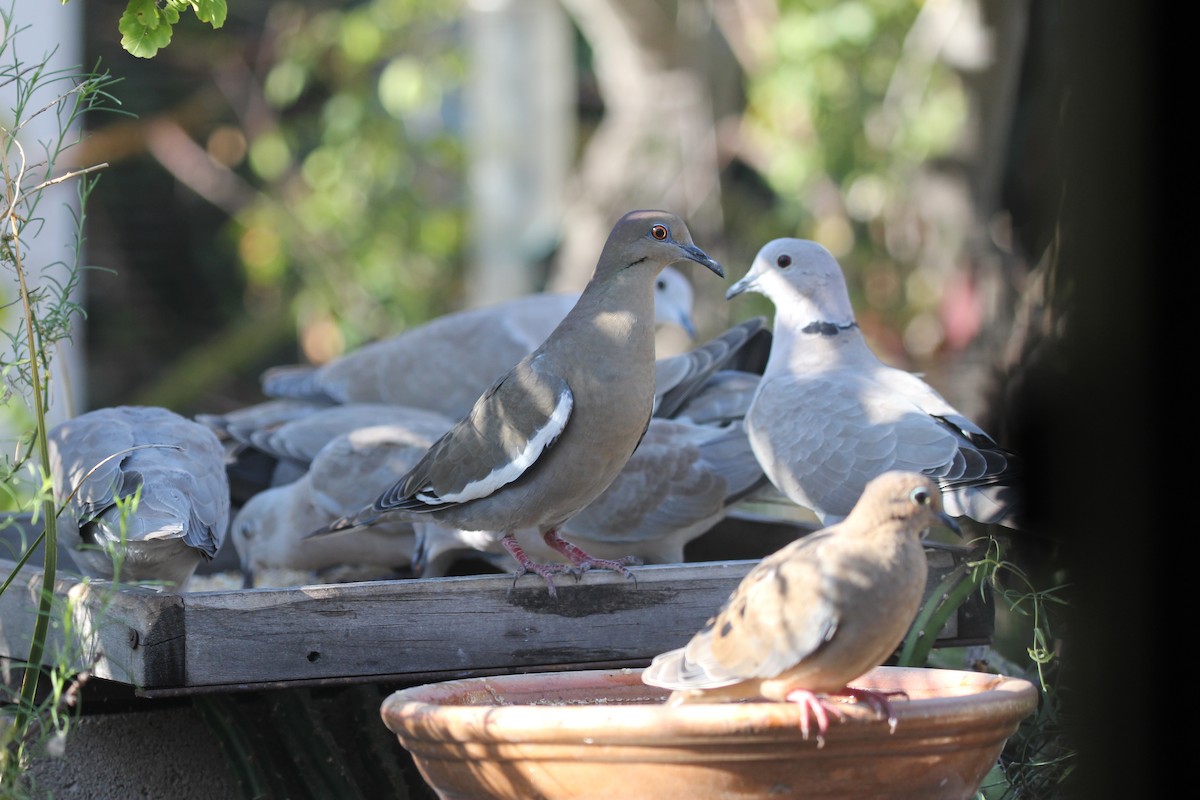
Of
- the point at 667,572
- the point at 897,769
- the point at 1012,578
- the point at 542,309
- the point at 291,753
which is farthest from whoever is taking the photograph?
the point at 542,309

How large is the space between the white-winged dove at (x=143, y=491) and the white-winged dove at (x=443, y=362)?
149 cm

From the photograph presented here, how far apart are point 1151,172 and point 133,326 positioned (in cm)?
991

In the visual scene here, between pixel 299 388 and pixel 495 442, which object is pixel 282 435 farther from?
pixel 495 442

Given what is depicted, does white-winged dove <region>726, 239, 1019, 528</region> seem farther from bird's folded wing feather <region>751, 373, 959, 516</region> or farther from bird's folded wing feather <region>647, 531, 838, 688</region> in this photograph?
bird's folded wing feather <region>647, 531, 838, 688</region>

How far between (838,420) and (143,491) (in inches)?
56.1

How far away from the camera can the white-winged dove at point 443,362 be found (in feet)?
15.1

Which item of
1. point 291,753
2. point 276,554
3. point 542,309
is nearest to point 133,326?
point 542,309

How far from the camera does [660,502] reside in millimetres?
3277

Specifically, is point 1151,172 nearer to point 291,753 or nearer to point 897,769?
point 897,769

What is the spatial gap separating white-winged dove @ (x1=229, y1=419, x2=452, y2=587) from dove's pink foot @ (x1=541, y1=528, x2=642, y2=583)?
75 cm

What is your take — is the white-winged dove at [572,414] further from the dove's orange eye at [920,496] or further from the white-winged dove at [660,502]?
the dove's orange eye at [920,496]

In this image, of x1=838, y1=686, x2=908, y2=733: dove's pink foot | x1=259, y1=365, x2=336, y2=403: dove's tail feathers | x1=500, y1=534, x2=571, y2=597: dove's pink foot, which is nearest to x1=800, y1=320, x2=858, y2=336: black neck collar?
x1=500, y1=534, x2=571, y2=597: dove's pink foot

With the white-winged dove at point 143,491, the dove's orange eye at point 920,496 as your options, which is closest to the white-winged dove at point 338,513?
the white-winged dove at point 143,491

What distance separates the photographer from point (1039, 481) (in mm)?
2650
